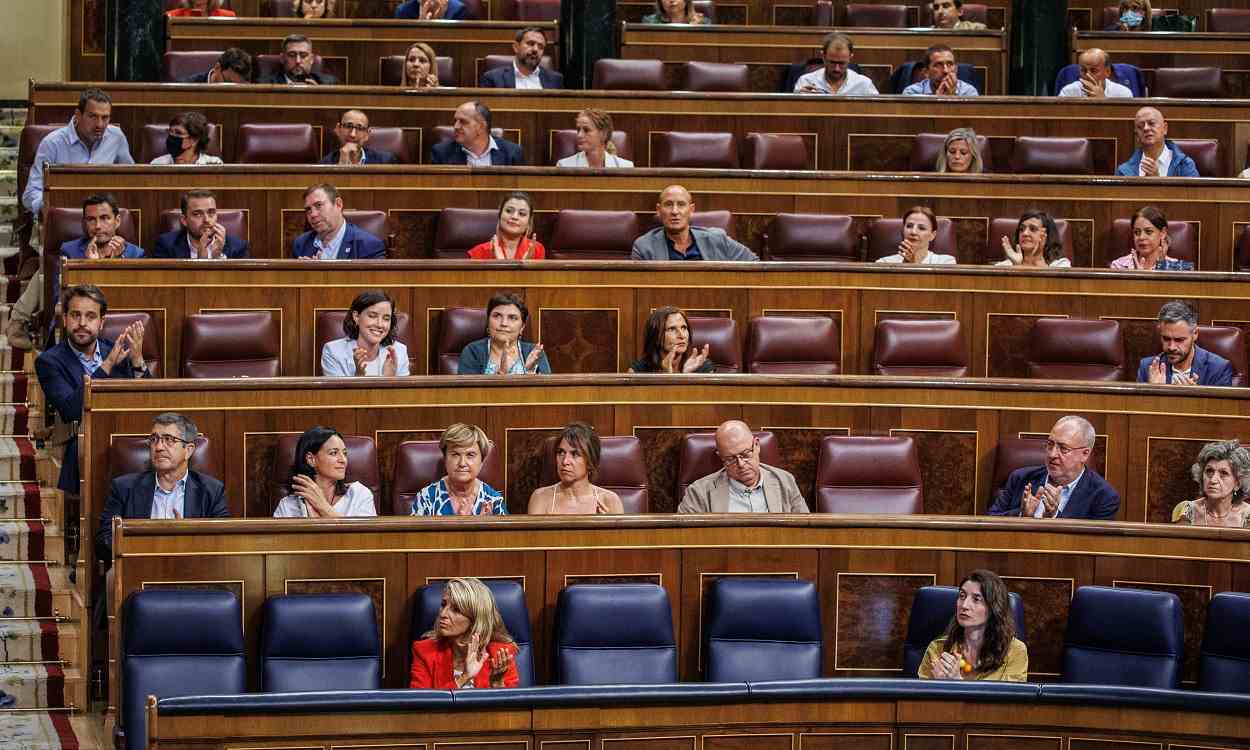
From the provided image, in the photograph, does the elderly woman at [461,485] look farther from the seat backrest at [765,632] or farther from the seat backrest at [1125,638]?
the seat backrest at [1125,638]

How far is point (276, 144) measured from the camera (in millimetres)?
6207

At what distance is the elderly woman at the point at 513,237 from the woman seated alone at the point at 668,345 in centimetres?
67

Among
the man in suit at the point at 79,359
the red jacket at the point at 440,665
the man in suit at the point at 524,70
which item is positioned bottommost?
the red jacket at the point at 440,665

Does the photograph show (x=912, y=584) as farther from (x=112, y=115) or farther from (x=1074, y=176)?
(x=112, y=115)

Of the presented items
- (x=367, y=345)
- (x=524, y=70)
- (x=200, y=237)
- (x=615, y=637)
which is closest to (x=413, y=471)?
(x=367, y=345)

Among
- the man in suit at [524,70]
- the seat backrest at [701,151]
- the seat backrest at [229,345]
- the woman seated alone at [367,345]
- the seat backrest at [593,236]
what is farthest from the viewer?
the man in suit at [524,70]

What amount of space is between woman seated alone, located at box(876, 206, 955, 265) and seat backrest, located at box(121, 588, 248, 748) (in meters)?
2.40

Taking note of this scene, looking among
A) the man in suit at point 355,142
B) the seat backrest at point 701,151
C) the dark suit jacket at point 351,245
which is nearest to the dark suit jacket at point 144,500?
the dark suit jacket at point 351,245

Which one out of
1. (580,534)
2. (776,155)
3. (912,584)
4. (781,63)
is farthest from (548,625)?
(781,63)

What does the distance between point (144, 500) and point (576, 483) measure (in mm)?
930

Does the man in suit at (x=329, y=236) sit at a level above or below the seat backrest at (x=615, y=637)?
above

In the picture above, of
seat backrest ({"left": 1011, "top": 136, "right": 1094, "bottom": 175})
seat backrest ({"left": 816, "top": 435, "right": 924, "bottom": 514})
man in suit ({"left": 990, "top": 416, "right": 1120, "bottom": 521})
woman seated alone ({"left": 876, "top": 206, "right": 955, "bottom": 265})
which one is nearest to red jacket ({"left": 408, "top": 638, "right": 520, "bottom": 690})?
seat backrest ({"left": 816, "top": 435, "right": 924, "bottom": 514})

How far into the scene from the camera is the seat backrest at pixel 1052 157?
20.9ft

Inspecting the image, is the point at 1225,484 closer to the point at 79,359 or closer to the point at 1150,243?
the point at 1150,243
